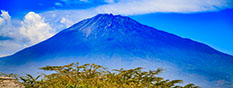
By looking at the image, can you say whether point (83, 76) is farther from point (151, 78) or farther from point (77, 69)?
point (151, 78)

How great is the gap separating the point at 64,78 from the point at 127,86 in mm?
531

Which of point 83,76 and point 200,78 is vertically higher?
point 200,78

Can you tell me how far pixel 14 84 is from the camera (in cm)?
214

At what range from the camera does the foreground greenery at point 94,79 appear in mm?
2129

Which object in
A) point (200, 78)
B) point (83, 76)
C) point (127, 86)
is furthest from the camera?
point (200, 78)

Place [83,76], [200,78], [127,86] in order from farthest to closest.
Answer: [200,78] < [83,76] < [127,86]

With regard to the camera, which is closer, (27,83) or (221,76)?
(27,83)

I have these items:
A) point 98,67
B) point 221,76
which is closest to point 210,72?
point 221,76

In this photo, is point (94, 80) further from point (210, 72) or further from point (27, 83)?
point (210, 72)

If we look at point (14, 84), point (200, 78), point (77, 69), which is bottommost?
point (14, 84)

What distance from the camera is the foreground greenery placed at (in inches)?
83.8

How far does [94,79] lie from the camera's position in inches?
88.5

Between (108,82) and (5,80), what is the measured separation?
82 cm

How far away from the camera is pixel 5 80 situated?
2170 mm
